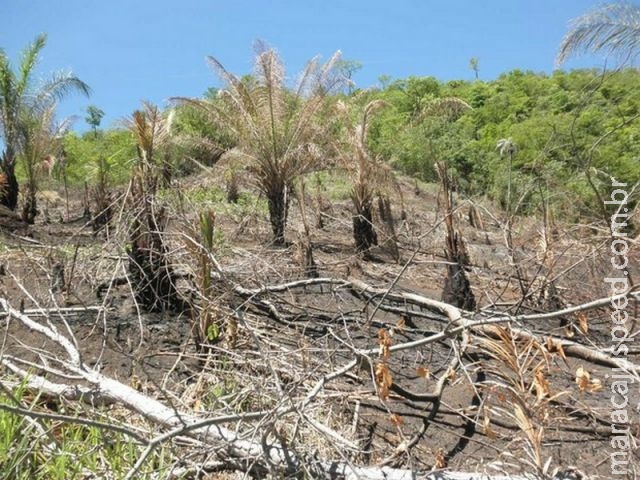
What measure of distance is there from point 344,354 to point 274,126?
6.69 metres

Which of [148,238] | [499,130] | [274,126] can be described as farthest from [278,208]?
[499,130]

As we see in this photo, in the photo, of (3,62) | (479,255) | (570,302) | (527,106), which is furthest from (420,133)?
(570,302)

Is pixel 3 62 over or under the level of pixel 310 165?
over

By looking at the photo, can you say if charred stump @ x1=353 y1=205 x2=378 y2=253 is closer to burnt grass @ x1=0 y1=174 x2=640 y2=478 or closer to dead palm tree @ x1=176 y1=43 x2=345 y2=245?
dead palm tree @ x1=176 y1=43 x2=345 y2=245

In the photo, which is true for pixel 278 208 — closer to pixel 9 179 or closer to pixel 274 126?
pixel 274 126

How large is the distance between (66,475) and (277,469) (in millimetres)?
1018

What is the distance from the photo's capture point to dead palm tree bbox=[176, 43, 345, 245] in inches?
406

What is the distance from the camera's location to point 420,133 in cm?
2397

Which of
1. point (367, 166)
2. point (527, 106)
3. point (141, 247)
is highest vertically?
point (527, 106)

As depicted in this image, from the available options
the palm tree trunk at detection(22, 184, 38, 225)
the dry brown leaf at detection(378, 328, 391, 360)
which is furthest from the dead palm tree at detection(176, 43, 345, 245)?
the dry brown leaf at detection(378, 328, 391, 360)

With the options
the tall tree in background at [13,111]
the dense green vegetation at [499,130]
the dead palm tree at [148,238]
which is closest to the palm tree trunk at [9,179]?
the tall tree in background at [13,111]

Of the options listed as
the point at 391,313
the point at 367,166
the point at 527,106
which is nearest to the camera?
the point at 391,313

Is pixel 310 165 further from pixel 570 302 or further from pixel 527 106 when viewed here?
pixel 527 106

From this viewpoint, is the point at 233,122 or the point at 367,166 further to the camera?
the point at 233,122
